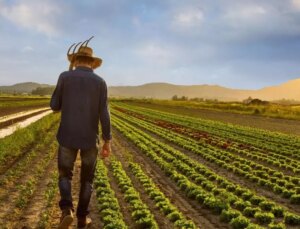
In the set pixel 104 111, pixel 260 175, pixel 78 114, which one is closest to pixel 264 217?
pixel 104 111

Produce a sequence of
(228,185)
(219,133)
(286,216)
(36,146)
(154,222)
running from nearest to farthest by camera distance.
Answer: (154,222), (286,216), (228,185), (36,146), (219,133)

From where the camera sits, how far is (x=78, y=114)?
6.65m

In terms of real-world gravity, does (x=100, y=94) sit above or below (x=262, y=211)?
above

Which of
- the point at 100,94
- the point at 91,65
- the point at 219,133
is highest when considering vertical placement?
the point at 91,65

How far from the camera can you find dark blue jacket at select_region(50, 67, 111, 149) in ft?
21.7

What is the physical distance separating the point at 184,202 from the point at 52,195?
286cm

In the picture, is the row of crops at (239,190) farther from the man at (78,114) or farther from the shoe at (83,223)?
the man at (78,114)

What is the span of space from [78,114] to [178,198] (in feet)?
14.8

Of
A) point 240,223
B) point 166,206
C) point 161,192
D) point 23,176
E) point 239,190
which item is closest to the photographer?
point 240,223

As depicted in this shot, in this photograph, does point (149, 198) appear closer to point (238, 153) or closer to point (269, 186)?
point (269, 186)

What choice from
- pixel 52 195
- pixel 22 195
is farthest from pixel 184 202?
pixel 22 195

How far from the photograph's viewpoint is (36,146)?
19.4 m

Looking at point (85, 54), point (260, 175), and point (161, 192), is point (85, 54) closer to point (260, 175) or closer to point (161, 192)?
point (161, 192)

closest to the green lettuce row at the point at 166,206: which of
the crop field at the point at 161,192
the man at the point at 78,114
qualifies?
the crop field at the point at 161,192
